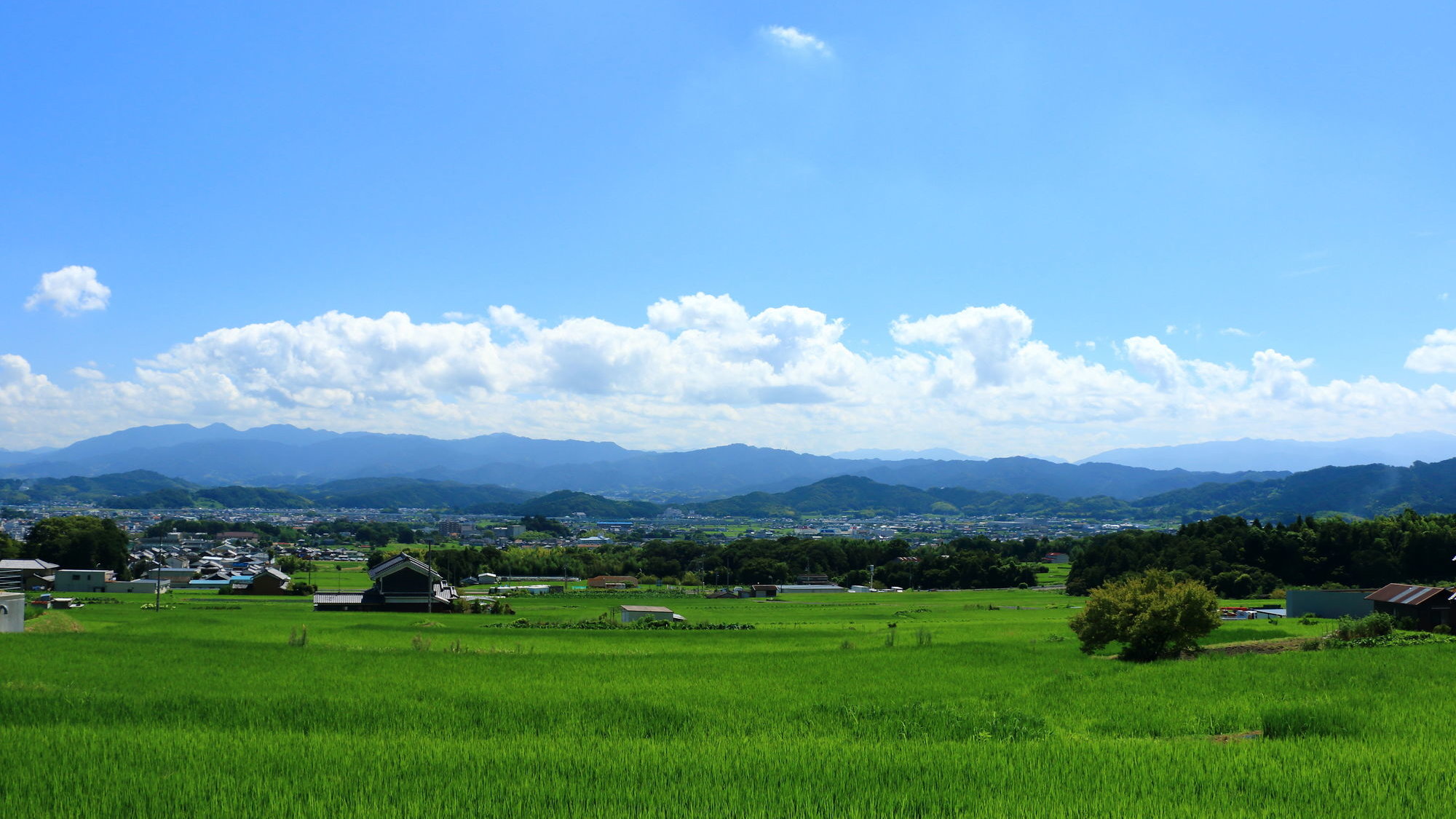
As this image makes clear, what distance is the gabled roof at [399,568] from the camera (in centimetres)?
4984

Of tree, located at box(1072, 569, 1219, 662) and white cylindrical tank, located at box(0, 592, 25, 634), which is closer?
tree, located at box(1072, 569, 1219, 662)

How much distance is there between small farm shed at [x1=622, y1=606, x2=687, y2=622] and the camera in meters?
46.2

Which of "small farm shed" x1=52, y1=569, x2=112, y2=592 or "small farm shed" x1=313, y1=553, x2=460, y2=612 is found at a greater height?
"small farm shed" x1=313, y1=553, x2=460, y2=612

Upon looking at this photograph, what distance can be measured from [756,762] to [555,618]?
36.8 meters

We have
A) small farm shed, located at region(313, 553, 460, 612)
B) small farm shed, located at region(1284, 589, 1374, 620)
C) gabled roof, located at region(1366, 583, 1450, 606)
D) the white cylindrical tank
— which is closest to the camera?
the white cylindrical tank

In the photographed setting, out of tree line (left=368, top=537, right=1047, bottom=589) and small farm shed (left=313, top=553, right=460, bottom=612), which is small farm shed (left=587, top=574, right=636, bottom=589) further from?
small farm shed (left=313, top=553, right=460, bottom=612)

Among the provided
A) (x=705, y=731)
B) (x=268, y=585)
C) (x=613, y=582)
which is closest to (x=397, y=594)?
(x=268, y=585)

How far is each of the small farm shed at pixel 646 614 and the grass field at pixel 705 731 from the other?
17.3 meters

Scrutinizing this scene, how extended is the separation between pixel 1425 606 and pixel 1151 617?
649 inches

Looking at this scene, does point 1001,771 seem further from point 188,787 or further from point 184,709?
point 184,709

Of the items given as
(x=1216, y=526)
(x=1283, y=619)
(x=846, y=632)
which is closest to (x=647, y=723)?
(x=846, y=632)

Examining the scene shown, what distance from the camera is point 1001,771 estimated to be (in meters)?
10.5

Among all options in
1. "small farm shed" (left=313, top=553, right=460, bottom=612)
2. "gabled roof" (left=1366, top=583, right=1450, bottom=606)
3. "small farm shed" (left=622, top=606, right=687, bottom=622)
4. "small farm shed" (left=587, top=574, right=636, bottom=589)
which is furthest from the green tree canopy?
"gabled roof" (left=1366, top=583, right=1450, bottom=606)

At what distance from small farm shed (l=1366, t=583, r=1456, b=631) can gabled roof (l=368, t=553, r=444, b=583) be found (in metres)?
48.2
